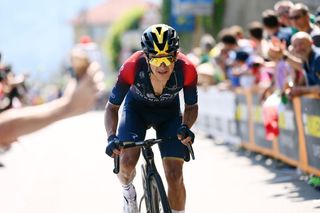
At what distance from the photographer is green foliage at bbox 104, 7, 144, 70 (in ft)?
332

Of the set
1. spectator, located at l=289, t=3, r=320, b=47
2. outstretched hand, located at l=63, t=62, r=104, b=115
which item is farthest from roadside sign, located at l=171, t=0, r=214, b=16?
outstretched hand, located at l=63, t=62, r=104, b=115

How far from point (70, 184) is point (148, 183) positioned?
19.0 feet

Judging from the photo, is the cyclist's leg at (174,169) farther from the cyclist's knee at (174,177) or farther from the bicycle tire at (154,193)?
the bicycle tire at (154,193)

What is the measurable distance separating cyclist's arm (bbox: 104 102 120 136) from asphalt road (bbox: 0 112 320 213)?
2.60 meters

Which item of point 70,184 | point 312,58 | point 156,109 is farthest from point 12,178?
point 156,109

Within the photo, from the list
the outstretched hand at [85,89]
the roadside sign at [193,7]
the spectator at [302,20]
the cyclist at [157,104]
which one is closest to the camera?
the outstretched hand at [85,89]

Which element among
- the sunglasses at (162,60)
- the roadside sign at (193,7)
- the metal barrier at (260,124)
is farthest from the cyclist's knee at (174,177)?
the roadside sign at (193,7)

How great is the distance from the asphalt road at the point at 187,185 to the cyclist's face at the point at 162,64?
2.92 m

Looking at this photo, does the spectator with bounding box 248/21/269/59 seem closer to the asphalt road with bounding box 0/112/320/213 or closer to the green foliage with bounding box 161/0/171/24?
the asphalt road with bounding box 0/112/320/213

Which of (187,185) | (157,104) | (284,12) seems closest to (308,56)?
(284,12)

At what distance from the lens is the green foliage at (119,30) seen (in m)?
101

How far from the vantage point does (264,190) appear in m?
11.1

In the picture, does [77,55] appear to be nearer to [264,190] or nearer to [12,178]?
[264,190]

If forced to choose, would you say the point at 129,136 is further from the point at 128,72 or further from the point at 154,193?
the point at 154,193
